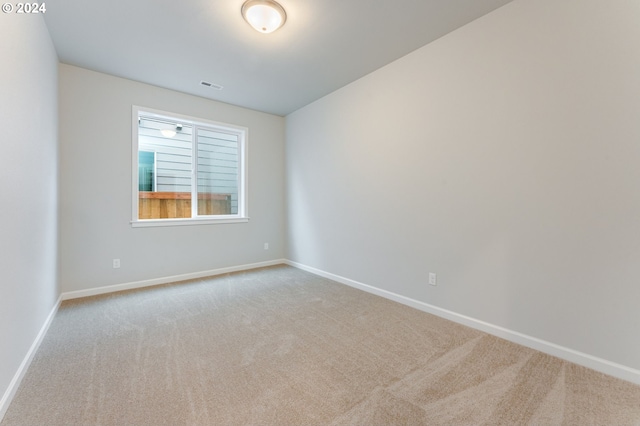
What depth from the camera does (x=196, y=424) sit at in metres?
1.36

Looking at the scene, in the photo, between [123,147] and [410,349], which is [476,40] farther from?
[123,147]

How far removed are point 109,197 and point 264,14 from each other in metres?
2.88

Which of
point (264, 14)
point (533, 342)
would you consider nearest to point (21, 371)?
point (264, 14)

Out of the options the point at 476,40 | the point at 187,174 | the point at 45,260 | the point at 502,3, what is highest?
the point at 502,3

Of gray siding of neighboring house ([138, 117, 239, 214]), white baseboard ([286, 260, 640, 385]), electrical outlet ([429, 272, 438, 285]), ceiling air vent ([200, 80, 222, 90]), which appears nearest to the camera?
white baseboard ([286, 260, 640, 385])

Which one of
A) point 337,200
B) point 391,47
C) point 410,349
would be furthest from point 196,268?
point 391,47

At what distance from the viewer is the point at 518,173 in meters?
2.15

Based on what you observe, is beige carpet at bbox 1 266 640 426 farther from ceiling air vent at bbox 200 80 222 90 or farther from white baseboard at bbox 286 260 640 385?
ceiling air vent at bbox 200 80 222 90

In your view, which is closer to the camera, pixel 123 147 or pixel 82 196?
pixel 82 196

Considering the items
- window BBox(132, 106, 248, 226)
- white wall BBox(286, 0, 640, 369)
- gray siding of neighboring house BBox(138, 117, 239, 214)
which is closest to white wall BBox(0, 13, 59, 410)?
window BBox(132, 106, 248, 226)

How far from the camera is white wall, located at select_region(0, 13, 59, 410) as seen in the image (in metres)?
1.52

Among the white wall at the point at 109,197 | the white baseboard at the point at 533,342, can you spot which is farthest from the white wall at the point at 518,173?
the white wall at the point at 109,197

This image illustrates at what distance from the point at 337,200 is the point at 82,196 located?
10.4 feet

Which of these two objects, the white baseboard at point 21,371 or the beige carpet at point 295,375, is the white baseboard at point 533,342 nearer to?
the beige carpet at point 295,375
